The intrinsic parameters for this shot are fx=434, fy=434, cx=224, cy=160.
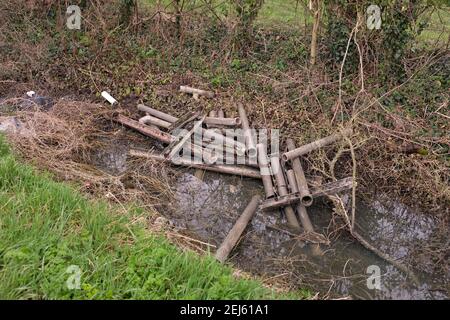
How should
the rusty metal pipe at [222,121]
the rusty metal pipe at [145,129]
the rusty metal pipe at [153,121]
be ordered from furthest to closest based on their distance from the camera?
the rusty metal pipe at [153,121], the rusty metal pipe at [222,121], the rusty metal pipe at [145,129]

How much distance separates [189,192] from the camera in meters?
6.93

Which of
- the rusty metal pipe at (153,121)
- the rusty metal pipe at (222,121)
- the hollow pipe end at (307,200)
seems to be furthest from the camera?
the rusty metal pipe at (153,121)

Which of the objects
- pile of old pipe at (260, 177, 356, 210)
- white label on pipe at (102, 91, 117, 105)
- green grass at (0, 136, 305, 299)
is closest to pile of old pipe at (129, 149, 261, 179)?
pile of old pipe at (260, 177, 356, 210)

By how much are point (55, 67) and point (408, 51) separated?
23.4 ft

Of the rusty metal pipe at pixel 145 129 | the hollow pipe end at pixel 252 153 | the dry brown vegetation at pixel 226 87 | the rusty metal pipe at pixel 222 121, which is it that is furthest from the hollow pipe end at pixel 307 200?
the rusty metal pipe at pixel 145 129

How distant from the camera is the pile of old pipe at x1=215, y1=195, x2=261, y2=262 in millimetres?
5438

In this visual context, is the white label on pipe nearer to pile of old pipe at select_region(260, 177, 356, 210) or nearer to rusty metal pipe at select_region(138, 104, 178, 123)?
rusty metal pipe at select_region(138, 104, 178, 123)

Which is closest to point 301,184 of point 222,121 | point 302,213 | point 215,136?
point 302,213

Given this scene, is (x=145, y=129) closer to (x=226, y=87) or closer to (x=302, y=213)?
(x=226, y=87)

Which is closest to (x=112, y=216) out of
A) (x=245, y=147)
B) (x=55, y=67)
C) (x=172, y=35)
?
(x=245, y=147)

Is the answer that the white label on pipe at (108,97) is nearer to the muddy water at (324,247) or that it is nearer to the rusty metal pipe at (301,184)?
the muddy water at (324,247)

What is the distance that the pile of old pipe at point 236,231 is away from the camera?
544cm

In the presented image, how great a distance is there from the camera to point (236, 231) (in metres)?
5.88

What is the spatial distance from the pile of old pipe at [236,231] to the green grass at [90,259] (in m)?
0.99
